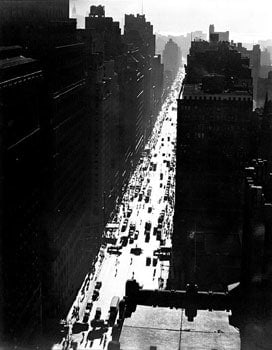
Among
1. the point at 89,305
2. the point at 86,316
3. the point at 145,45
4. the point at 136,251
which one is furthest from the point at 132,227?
the point at 145,45

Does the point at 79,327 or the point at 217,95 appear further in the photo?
the point at 217,95

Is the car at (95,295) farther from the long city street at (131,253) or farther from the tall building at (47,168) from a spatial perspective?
the tall building at (47,168)

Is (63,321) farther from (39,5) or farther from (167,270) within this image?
(39,5)

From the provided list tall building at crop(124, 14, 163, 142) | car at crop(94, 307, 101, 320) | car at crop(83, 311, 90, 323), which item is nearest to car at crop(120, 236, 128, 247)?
car at crop(94, 307, 101, 320)

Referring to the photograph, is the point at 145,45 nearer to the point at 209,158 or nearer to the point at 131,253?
the point at 131,253

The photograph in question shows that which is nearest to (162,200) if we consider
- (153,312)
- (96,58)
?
(96,58)
